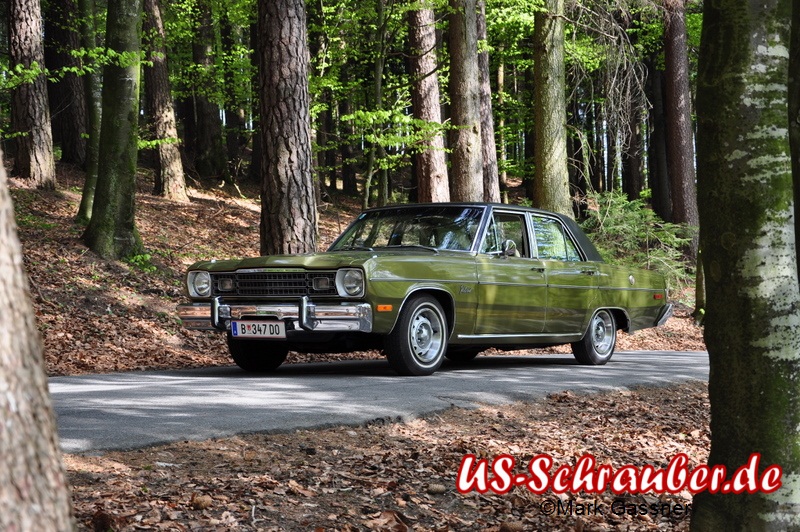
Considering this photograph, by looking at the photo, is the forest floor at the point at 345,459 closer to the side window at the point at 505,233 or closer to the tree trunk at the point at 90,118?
the side window at the point at 505,233

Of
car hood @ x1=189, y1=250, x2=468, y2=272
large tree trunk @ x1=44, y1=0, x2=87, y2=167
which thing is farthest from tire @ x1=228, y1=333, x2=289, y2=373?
large tree trunk @ x1=44, y1=0, x2=87, y2=167

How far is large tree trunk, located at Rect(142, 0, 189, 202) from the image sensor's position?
76.2 feet

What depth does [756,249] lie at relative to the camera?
4.34 meters

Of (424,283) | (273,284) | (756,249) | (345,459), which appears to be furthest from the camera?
(424,283)

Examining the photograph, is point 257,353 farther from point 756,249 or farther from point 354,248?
point 756,249

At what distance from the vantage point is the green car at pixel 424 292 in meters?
8.82

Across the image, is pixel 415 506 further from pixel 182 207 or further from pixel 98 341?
pixel 182 207

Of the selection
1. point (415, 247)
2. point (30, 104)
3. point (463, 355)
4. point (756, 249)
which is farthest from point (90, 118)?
point (756, 249)

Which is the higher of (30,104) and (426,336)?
(30,104)

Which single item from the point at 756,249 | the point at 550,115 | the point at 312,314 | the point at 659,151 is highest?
the point at 659,151

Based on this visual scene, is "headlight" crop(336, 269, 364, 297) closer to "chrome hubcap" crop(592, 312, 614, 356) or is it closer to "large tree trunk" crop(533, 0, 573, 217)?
"chrome hubcap" crop(592, 312, 614, 356)

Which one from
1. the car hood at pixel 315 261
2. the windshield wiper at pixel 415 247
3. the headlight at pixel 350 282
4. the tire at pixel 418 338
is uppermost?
the windshield wiper at pixel 415 247

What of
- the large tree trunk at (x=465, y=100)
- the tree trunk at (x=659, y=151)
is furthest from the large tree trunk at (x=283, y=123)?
the tree trunk at (x=659, y=151)

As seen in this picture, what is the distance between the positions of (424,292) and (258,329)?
1673mm
